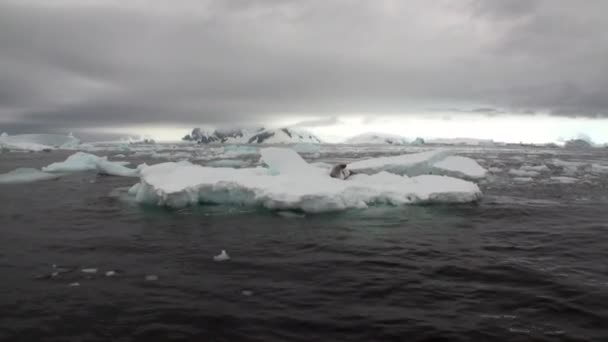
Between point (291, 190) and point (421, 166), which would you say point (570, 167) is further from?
point (291, 190)

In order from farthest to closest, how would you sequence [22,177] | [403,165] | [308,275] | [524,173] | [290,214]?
[524,173] → [22,177] → [403,165] → [290,214] → [308,275]

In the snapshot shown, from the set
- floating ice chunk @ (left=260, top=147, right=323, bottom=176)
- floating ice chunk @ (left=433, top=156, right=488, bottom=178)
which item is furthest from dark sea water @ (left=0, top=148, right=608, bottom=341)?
floating ice chunk @ (left=433, top=156, right=488, bottom=178)

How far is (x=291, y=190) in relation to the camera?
39.6 ft

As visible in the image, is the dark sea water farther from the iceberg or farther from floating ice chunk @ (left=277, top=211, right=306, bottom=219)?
the iceberg

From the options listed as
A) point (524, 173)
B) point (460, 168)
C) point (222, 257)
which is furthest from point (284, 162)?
point (524, 173)

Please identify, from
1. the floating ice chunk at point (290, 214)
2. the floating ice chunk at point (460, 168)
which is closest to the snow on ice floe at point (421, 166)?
the floating ice chunk at point (460, 168)

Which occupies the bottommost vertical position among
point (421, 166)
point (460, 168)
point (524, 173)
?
point (524, 173)

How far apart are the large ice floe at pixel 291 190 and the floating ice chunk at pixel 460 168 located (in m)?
5.48

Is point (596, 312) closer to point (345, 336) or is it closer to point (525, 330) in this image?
point (525, 330)

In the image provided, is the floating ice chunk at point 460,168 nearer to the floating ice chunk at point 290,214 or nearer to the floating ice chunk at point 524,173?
the floating ice chunk at point 524,173

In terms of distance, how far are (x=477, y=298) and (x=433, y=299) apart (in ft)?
1.93

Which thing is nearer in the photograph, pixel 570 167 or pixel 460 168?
pixel 460 168

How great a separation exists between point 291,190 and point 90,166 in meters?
22.4

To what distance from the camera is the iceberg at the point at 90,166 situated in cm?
2388
